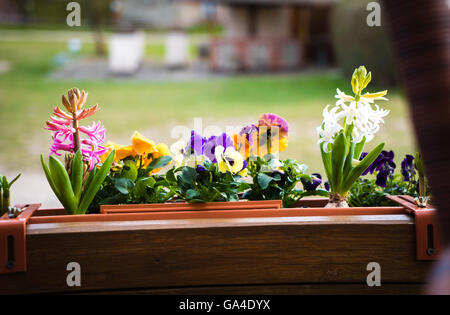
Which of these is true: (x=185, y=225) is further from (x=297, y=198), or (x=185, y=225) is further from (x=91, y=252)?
(x=297, y=198)

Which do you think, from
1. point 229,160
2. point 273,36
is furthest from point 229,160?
point 273,36

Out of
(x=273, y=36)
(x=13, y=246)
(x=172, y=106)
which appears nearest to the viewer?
(x=13, y=246)

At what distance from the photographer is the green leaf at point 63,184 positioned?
102cm

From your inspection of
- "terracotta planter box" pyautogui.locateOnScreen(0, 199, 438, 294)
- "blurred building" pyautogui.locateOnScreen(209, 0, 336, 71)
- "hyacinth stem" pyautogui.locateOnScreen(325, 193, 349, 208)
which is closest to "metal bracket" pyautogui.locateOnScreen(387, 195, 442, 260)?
"terracotta planter box" pyautogui.locateOnScreen(0, 199, 438, 294)

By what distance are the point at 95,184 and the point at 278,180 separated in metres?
0.38

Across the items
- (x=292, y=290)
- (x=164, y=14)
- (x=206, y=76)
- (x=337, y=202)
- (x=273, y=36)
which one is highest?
(x=164, y=14)

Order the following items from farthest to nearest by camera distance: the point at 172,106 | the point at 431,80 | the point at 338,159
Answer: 1. the point at 172,106
2. the point at 338,159
3. the point at 431,80

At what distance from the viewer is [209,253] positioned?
0.94m

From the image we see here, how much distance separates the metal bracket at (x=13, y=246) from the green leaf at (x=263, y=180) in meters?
0.46

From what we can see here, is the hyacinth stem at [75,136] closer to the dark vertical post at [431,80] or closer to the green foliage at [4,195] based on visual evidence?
the green foliage at [4,195]

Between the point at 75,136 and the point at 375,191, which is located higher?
the point at 75,136

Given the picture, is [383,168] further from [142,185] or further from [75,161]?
[75,161]

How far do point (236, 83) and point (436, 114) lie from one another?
33.6ft

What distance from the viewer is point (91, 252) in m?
0.92
